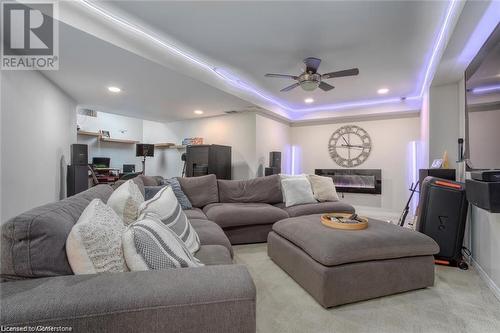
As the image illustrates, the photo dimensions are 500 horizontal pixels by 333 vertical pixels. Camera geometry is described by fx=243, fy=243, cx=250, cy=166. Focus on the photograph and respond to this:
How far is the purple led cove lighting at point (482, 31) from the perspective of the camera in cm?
192

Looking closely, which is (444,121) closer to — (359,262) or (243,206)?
(359,262)

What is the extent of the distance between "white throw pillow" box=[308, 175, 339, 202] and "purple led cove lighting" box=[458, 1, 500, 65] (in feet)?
7.32

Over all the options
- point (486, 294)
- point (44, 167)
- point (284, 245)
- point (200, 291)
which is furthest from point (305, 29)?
point (44, 167)

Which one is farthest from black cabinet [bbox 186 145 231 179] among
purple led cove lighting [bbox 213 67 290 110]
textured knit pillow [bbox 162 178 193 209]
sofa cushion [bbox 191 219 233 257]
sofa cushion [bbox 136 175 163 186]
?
sofa cushion [bbox 191 219 233 257]

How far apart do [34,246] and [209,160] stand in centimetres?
433

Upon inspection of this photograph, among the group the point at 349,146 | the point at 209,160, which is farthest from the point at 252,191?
the point at 349,146

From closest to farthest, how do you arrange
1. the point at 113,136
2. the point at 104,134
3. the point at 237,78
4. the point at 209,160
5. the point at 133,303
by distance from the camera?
the point at 133,303, the point at 237,78, the point at 209,160, the point at 104,134, the point at 113,136

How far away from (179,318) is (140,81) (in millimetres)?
3548

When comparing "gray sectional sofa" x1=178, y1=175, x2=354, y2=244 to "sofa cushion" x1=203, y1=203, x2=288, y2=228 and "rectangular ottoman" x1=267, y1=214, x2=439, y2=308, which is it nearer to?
"sofa cushion" x1=203, y1=203, x2=288, y2=228

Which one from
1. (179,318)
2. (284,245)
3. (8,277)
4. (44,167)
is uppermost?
(44,167)

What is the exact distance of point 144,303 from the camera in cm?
78

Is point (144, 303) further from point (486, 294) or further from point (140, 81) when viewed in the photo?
point (140, 81)

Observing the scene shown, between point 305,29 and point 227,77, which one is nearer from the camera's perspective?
point 305,29

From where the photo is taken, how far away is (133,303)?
2.53 feet
